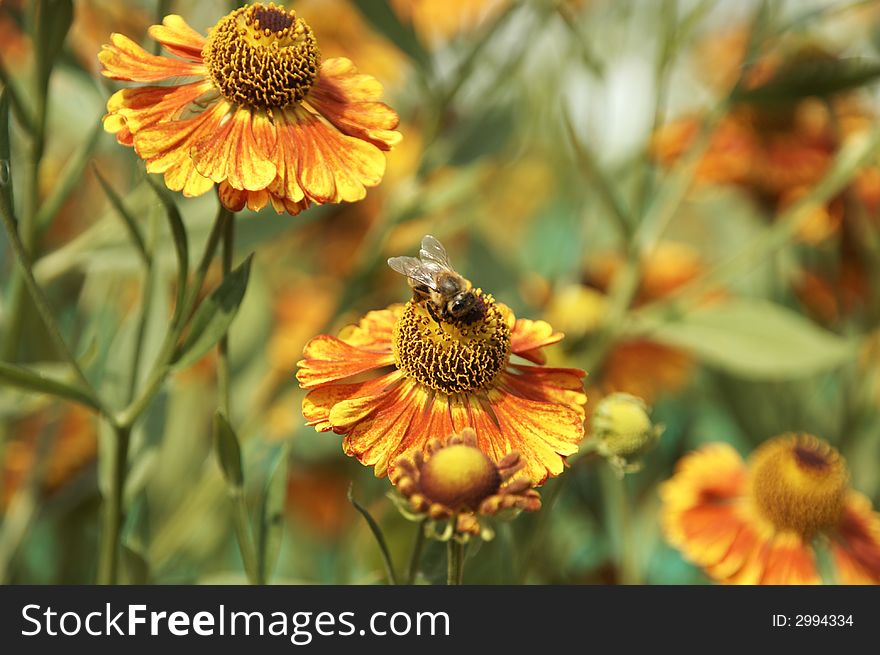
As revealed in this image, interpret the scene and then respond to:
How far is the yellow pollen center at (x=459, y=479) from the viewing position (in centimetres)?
52

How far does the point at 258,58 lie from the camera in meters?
0.63

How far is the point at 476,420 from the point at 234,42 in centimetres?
29

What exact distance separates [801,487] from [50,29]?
2.65ft

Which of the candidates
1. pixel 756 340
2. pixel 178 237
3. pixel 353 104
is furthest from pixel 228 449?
pixel 756 340

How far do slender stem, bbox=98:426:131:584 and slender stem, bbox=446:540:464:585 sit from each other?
243 mm

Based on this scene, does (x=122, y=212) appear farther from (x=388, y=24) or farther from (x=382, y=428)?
(x=388, y=24)

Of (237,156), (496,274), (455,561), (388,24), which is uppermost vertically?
(388,24)

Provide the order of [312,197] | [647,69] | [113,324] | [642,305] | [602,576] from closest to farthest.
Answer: [312,197] → [113,324] → [602,576] → [642,305] → [647,69]

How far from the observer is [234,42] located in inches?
25.0

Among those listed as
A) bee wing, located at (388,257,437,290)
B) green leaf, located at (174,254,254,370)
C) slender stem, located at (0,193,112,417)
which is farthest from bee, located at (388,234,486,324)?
slender stem, located at (0,193,112,417)

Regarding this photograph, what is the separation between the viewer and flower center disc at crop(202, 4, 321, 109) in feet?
2.08

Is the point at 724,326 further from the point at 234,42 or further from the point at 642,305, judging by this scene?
the point at 234,42

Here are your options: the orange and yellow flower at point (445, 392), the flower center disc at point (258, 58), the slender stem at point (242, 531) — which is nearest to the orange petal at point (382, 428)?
the orange and yellow flower at point (445, 392)

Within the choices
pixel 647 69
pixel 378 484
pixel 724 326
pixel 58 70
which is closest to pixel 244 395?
pixel 378 484
